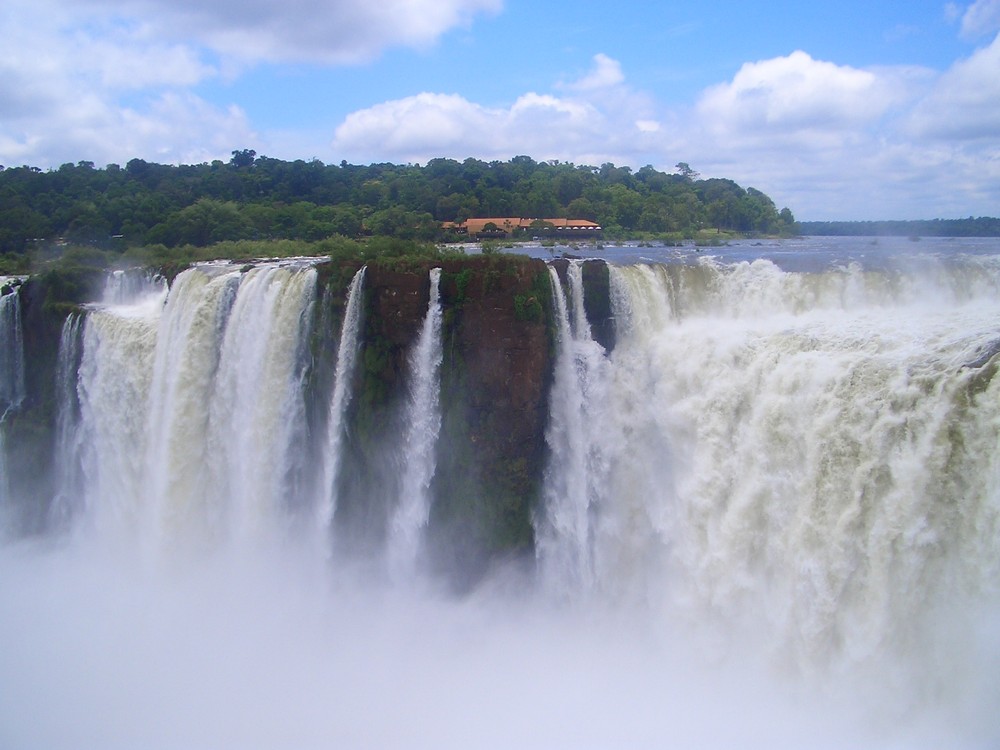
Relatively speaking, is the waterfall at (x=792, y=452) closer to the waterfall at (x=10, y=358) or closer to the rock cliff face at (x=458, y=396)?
the rock cliff face at (x=458, y=396)

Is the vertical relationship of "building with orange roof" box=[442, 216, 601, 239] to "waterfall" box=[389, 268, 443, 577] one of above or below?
above

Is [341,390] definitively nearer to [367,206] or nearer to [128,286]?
[128,286]

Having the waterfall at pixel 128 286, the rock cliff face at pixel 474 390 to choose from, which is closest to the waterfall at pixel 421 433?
the rock cliff face at pixel 474 390

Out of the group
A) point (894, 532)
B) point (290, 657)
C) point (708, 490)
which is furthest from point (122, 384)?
point (894, 532)

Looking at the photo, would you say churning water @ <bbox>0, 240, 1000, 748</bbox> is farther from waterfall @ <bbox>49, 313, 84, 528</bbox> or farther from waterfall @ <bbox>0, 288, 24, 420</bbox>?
waterfall @ <bbox>0, 288, 24, 420</bbox>

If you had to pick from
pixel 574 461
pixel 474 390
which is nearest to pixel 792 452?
pixel 574 461

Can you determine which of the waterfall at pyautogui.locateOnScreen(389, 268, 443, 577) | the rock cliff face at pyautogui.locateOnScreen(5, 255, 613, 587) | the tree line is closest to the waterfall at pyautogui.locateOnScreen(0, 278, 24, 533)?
the rock cliff face at pyautogui.locateOnScreen(5, 255, 613, 587)

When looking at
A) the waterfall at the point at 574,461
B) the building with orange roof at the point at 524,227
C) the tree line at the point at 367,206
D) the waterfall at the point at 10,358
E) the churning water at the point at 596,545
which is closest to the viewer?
the churning water at the point at 596,545
